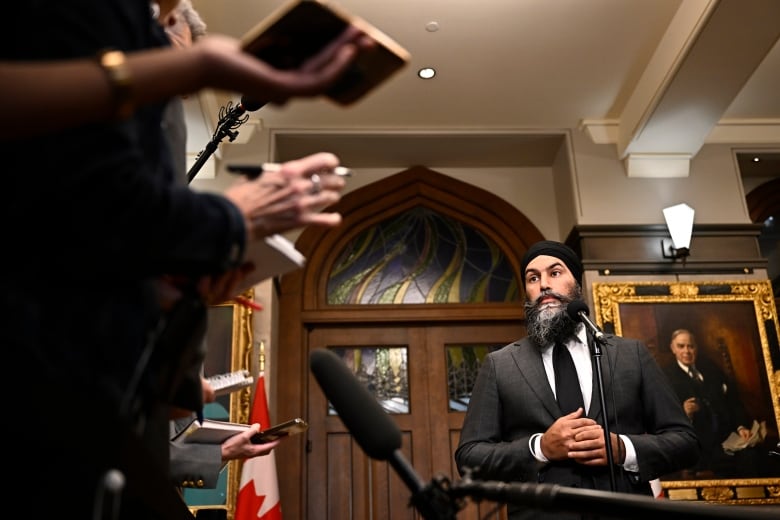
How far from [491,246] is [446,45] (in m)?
1.97

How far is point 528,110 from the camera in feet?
20.2

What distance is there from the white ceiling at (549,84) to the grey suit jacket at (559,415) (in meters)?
2.64

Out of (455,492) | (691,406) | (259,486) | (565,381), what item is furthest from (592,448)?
(691,406)

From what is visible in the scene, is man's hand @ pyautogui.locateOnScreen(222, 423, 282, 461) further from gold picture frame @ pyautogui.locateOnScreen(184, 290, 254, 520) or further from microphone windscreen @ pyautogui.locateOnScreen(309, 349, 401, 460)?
gold picture frame @ pyautogui.locateOnScreen(184, 290, 254, 520)

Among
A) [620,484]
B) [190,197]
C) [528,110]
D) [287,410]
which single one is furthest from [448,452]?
[190,197]

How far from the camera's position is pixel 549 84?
19.2ft

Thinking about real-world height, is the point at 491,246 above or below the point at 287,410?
above

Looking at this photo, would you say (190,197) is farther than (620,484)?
No

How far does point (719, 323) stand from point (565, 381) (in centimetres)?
331

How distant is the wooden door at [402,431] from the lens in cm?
588

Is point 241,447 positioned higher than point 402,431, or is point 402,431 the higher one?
point 402,431

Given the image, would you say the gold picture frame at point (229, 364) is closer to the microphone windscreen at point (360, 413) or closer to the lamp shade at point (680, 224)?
the lamp shade at point (680, 224)

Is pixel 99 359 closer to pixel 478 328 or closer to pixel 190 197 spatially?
pixel 190 197

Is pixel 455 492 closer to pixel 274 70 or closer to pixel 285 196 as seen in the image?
pixel 285 196
